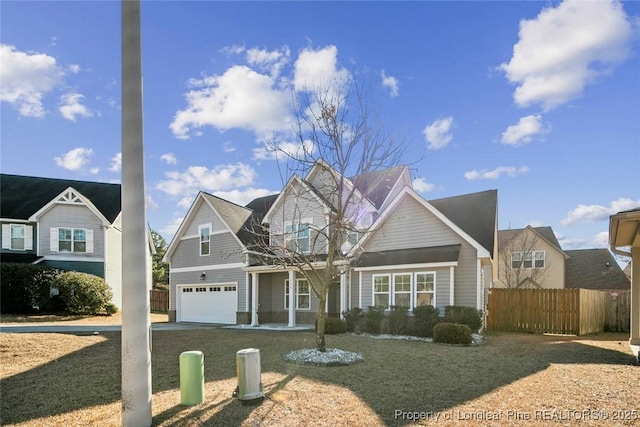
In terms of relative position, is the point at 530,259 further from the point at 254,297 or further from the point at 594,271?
the point at 254,297

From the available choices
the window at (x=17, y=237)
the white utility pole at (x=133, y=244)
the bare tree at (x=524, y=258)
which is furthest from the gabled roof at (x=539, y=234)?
the window at (x=17, y=237)

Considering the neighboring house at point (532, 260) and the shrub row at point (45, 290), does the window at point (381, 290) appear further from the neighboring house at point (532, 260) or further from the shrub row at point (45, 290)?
the neighboring house at point (532, 260)

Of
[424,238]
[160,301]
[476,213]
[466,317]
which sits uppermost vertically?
[476,213]

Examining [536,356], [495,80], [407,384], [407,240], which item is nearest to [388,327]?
[407,240]

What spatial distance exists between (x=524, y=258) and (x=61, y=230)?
31.9 metres

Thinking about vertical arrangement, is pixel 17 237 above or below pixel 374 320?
above

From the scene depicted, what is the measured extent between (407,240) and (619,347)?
767 cm

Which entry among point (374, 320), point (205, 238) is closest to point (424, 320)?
point (374, 320)

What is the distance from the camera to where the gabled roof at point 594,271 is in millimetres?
31812

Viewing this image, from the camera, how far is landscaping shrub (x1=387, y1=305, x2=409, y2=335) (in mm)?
15164

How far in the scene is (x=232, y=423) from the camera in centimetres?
554

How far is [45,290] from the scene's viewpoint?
23.6 metres

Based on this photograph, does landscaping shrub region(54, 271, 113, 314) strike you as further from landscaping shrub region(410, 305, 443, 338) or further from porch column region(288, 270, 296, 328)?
landscaping shrub region(410, 305, 443, 338)

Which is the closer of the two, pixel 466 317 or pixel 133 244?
pixel 133 244
